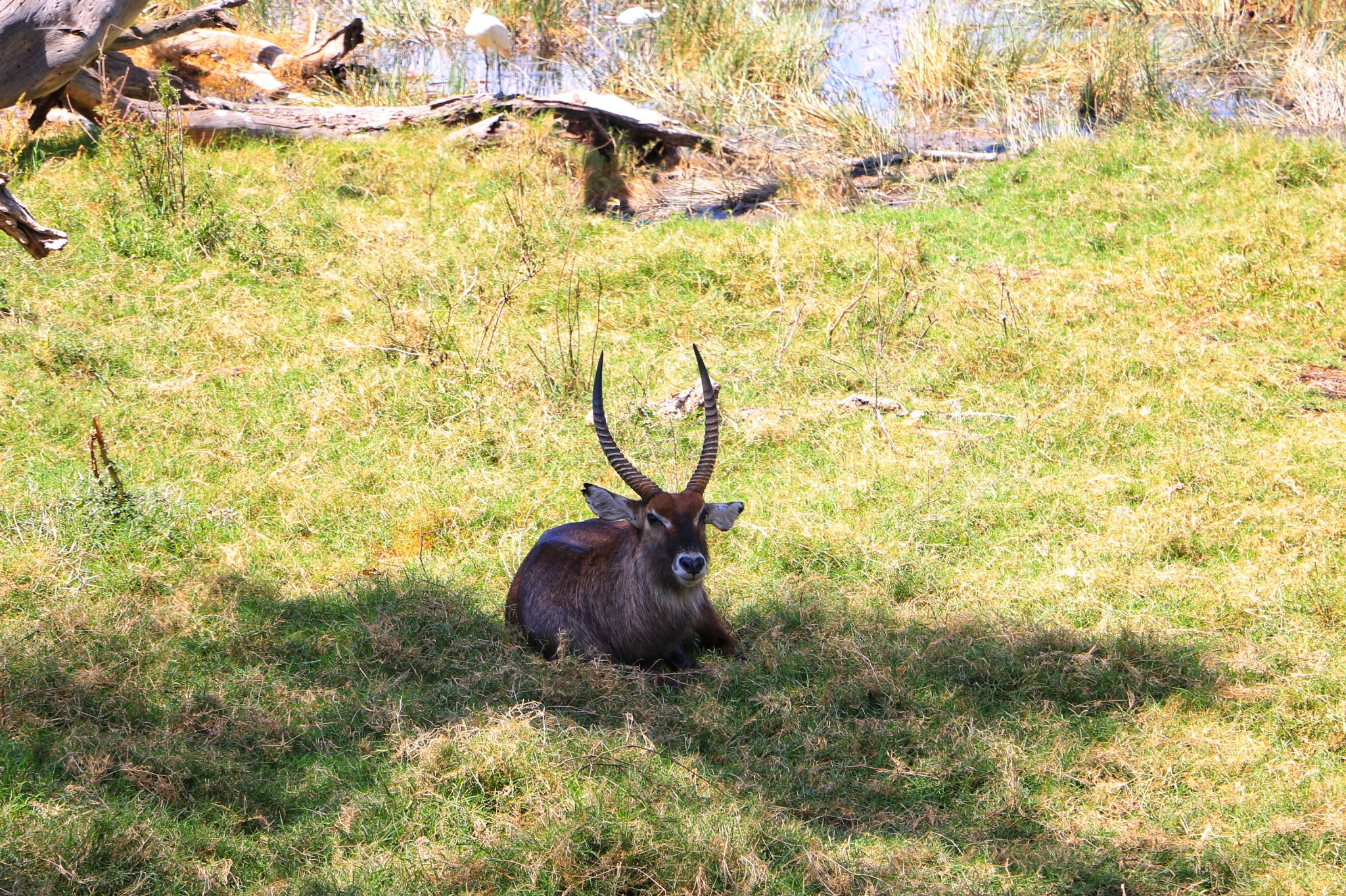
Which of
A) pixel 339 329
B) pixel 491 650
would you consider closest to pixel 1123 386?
pixel 491 650

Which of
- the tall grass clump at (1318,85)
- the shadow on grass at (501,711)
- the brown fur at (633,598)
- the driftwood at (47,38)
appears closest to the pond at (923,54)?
the tall grass clump at (1318,85)

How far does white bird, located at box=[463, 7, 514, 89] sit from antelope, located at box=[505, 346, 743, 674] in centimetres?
965

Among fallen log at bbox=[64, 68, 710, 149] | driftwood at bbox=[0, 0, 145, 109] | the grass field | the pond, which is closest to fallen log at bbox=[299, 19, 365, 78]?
the pond

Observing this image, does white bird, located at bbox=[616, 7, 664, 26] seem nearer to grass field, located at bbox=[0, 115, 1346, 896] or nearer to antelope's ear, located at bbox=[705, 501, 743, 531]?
grass field, located at bbox=[0, 115, 1346, 896]

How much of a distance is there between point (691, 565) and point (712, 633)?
1.71ft

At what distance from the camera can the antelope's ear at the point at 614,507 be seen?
5000 mm

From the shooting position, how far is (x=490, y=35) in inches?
539

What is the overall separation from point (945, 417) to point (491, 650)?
328 centimetres

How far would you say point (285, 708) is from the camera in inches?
174

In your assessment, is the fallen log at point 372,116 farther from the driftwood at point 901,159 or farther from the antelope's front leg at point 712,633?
the antelope's front leg at point 712,633

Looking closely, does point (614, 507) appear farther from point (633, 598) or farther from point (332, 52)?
point (332, 52)

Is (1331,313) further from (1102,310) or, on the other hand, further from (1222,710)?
(1222,710)

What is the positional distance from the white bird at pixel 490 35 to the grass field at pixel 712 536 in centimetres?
351

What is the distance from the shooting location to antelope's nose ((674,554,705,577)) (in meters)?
4.61
